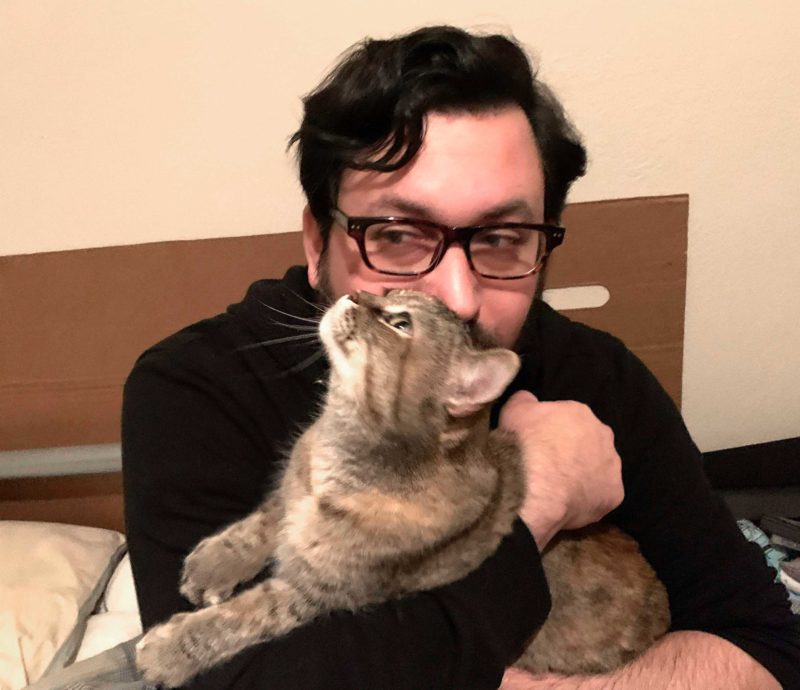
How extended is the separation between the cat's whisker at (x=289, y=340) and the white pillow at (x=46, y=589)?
950mm

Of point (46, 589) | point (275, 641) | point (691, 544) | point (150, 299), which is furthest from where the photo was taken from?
point (150, 299)

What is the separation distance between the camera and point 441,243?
0.98m

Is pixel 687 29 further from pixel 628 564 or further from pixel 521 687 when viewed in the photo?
pixel 521 687

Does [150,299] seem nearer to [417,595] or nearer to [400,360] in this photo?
[400,360]

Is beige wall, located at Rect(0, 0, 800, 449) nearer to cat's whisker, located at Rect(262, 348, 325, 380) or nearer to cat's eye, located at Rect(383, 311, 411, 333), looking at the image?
cat's whisker, located at Rect(262, 348, 325, 380)

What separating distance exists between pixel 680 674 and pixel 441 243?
0.81 metres

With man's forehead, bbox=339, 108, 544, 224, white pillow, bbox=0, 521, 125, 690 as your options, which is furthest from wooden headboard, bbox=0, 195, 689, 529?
man's forehead, bbox=339, 108, 544, 224

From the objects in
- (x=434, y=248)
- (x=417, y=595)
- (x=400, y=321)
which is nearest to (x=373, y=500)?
(x=417, y=595)

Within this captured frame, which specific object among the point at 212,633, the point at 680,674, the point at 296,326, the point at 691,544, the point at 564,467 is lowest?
the point at 680,674

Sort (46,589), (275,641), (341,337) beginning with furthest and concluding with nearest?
(46,589), (341,337), (275,641)

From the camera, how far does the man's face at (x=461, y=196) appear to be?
3.16 ft

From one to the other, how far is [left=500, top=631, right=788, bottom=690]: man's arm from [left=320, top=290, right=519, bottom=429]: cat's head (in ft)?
1.64

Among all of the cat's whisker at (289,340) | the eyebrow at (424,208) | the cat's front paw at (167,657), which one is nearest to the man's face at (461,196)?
the eyebrow at (424,208)

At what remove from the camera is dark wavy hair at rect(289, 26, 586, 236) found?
3.30 ft
